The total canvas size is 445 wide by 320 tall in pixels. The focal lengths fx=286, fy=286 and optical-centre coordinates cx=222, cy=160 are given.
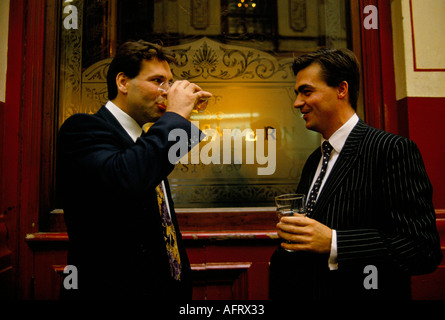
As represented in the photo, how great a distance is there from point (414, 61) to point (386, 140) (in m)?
1.47

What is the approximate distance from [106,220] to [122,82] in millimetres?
719

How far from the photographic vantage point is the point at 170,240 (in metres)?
1.36

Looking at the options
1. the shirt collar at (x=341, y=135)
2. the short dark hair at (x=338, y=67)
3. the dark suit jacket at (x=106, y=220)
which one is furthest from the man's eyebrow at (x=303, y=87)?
the dark suit jacket at (x=106, y=220)

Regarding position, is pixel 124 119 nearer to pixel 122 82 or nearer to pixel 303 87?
pixel 122 82

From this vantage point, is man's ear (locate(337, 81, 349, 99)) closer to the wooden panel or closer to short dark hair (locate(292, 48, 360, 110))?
short dark hair (locate(292, 48, 360, 110))

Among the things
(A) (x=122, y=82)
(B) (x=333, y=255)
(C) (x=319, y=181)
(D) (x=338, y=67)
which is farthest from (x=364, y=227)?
(A) (x=122, y=82)

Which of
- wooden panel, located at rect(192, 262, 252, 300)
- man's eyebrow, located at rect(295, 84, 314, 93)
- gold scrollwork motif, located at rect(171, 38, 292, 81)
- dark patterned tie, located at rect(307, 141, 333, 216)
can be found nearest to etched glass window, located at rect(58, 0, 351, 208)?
gold scrollwork motif, located at rect(171, 38, 292, 81)

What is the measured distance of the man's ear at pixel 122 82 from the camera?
1.47 metres

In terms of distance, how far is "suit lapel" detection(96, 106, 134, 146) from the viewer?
1.27 metres

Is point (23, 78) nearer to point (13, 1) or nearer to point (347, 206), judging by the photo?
point (13, 1)

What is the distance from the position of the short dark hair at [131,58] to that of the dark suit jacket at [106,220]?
0.37 m

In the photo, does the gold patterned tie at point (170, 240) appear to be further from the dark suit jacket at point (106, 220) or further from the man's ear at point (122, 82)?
the man's ear at point (122, 82)

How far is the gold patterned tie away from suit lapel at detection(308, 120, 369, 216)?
2.29ft
